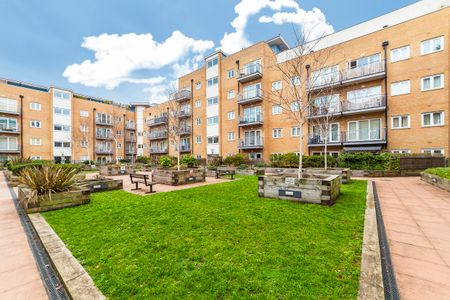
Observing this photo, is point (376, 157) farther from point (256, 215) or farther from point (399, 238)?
point (256, 215)

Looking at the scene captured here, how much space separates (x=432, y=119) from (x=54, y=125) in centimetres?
4789

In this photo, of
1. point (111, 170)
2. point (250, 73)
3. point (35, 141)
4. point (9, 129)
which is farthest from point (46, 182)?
point (35, 141)

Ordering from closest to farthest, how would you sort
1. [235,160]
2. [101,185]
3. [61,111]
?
[101,185]
[235,160]
[61,111]

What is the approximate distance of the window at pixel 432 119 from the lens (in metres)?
15.2

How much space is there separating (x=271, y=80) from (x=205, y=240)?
2347 centimetres

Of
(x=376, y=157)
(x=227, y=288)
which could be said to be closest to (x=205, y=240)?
(x=227, y=288)

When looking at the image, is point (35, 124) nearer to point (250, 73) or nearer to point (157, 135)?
point (157, 135)

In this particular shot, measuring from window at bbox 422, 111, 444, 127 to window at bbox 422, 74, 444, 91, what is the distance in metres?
2.05

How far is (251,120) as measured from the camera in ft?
80.7

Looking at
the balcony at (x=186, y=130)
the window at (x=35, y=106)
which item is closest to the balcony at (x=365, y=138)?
the balcony at (x=186, y=130)

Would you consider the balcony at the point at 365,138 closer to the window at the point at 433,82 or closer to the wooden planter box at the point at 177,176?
the window at the point at 433,82

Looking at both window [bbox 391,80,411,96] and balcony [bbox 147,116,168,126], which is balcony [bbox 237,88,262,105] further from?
balcony [bbox 147,116,168,126]

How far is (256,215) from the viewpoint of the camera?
5.22 meters

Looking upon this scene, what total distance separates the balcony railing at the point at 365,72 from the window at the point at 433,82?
2971mm
